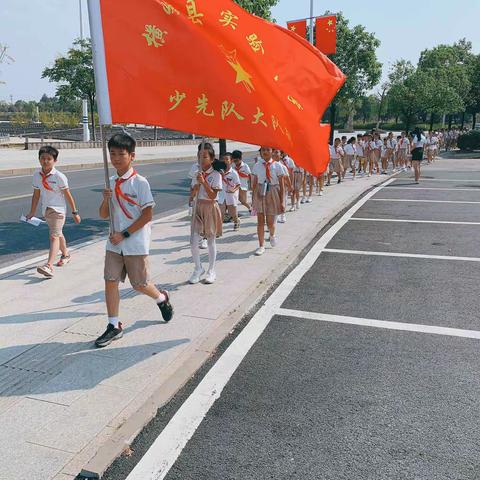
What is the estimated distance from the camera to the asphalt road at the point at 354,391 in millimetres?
Answer: 3109

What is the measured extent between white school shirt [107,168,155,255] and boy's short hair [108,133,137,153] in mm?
258

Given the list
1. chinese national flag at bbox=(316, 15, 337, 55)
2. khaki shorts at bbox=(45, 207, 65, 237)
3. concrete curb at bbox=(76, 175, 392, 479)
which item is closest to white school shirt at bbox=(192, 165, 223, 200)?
concrete curb at bbox=(76, 175, 392, 479)

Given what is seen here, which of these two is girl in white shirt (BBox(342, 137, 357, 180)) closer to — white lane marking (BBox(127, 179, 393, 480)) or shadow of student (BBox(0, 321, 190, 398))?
white lane marking (BBox(127, 179, 393, 480))

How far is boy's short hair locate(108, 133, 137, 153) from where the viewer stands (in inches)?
168

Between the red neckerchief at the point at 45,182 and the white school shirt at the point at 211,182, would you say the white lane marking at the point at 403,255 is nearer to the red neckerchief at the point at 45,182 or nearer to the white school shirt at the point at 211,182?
the white school shirt at the point at 211,182

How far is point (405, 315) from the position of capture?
220 inches

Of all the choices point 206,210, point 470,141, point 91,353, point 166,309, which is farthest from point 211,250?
point 470,141

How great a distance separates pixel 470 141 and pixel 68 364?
3667cm

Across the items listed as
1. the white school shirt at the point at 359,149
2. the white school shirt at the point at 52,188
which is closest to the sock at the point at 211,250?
the white school shirt at the point at 52,188

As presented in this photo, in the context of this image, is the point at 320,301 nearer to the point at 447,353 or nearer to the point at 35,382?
the point at 447,353

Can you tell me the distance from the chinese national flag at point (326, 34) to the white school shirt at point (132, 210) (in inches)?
573

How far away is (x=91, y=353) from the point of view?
439 cm

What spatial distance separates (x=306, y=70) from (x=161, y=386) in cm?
354

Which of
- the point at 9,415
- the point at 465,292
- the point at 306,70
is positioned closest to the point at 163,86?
the point at 306,70
